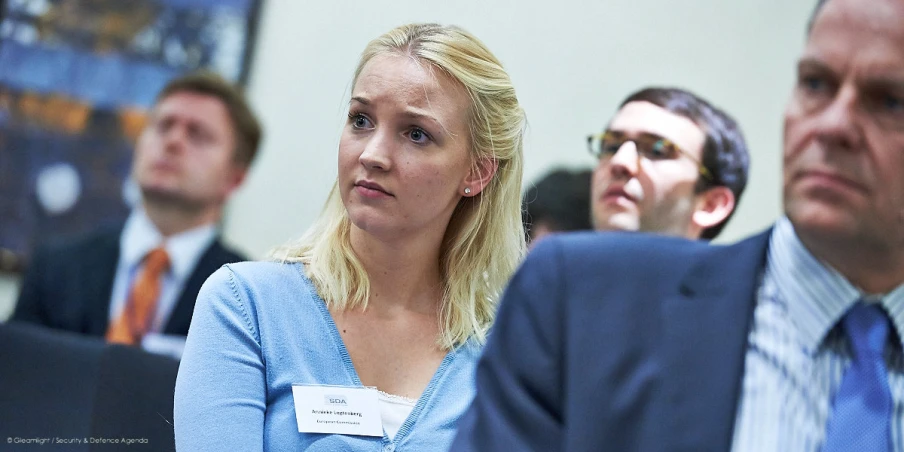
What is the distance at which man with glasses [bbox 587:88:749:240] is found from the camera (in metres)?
2.38

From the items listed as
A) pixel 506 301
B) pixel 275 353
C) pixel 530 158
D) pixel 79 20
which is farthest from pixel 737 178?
pixel 79 20

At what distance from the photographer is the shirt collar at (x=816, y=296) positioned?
1.15 m

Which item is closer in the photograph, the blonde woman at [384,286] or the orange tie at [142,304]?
the blonde woman at [384,286]

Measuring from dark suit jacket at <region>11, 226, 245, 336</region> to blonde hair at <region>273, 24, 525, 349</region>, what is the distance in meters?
1.29

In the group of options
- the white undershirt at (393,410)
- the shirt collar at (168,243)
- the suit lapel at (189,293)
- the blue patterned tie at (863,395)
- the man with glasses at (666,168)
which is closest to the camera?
the blue patterned tie at (863,395)

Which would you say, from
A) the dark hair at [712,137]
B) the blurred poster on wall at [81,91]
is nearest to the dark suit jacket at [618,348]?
the dark hair at [712,137]

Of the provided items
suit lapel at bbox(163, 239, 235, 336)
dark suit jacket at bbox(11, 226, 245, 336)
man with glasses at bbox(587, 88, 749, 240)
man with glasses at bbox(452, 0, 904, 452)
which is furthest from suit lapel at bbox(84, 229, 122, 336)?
man with glasses at bbox(452, 0, 904, 452)

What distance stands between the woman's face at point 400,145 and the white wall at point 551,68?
2332 millimetres

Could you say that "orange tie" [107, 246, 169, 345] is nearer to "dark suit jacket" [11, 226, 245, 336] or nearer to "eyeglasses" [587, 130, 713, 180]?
"dark suit jacket" [11, 226, 245, 336]

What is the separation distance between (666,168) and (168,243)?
2.03 m

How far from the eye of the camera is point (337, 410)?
178 centimetres

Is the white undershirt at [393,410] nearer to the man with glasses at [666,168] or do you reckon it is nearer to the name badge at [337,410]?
the name badge at [337,410]

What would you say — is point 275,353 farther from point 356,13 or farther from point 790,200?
point 356,13

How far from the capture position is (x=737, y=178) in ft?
8.38
